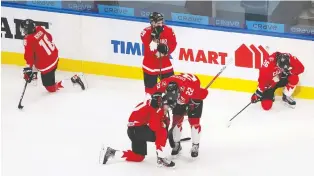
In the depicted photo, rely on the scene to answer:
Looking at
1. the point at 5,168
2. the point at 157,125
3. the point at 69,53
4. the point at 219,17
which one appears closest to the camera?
the point at 157,125

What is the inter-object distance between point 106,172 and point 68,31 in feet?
6.99

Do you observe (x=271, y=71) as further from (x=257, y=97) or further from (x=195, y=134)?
(x=195, y=134)

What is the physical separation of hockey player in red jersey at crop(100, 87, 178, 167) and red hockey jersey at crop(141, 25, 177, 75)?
806 millimetres

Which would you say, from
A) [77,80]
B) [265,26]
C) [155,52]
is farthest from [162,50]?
[77,80]

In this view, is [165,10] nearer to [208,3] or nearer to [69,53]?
[208,3]

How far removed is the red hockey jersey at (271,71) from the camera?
686cm

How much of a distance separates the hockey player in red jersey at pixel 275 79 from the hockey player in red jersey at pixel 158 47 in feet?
2.67

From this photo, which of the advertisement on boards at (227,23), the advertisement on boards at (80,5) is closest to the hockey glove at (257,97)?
the advertisement on boards at (227,23)

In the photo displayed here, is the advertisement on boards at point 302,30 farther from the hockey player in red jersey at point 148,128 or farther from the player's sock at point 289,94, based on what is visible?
the hockey player in red jersey at point 148,128

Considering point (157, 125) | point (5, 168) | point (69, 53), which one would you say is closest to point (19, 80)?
point (69, 53)

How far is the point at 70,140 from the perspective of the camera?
654 cm

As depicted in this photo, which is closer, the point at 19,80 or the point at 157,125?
the point at 157,125

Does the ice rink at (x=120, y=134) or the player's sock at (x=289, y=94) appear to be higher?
the player's sock at (x=289, y=94)

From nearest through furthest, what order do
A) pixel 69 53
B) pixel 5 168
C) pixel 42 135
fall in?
pixel 5 168
pixel 42 135
pixel 69 53
